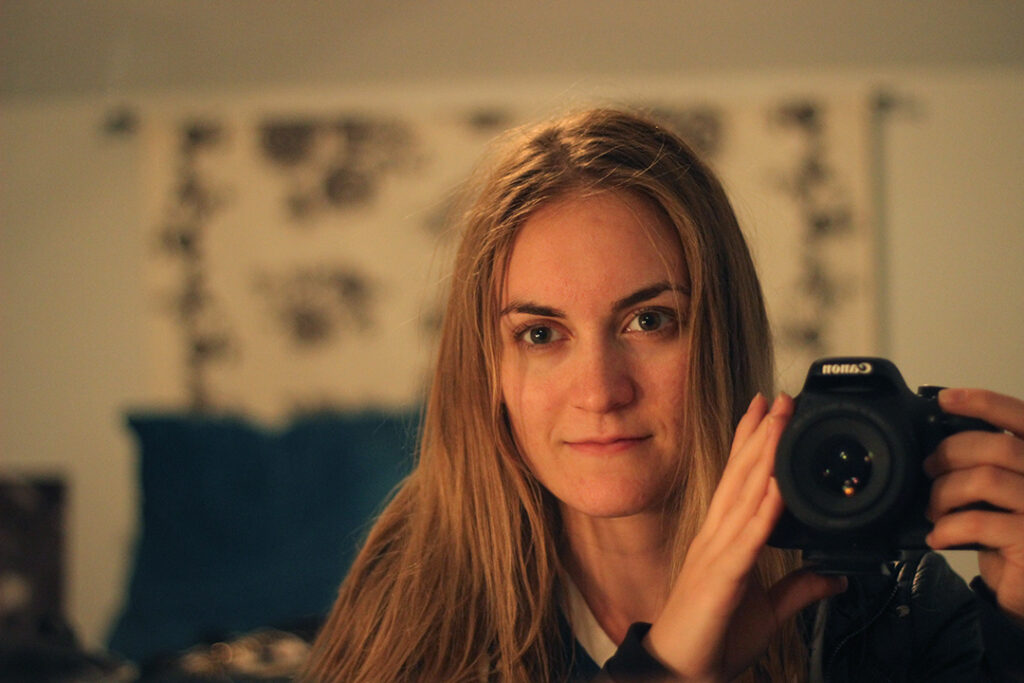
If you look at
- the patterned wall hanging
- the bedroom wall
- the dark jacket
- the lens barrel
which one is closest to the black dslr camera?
the lens barrel

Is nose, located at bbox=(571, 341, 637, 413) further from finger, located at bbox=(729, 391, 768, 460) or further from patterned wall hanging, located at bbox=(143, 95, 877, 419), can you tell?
patterned wall hanging, located at bbox=(143, 95, 877, 419)

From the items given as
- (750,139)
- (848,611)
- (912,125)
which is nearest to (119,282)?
(750,139)

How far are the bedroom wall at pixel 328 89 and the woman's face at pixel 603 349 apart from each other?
1.08m

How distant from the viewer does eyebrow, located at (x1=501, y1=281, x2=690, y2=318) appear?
28.9 inches

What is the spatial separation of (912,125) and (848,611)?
2.02 meters

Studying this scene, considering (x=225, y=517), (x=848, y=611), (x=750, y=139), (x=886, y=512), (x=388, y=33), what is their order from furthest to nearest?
(x=750, y=139)
(x=388, y=33)
(x=225, y=517)
(x=848, y=611)
(x=886, y=512)

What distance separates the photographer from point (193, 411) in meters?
2.57

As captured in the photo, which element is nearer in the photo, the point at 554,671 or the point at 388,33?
the point at 554,671

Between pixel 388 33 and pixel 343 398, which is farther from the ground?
pixel 388 33

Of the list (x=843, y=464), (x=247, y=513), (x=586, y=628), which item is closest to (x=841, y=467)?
(x=843, y=464)

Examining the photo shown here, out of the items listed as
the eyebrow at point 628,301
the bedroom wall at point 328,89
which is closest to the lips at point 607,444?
the eyebrow at point 628,301

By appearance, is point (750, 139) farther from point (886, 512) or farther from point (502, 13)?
point (886, 512)

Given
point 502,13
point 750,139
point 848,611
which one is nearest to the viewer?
point 848,611

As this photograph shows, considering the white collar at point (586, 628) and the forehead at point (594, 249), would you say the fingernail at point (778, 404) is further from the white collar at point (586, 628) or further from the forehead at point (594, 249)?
the white collar at point (586, 628)
